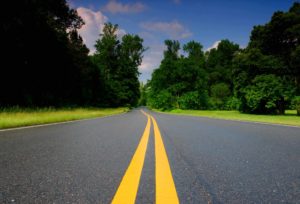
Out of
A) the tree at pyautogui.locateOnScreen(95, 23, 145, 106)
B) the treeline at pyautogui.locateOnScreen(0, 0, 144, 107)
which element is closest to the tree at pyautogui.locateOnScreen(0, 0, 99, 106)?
the treeline at pyautogui.locateOnScreen(0, 0, 144, 107)

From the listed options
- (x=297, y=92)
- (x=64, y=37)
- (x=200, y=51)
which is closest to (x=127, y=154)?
(x=64, y=37)

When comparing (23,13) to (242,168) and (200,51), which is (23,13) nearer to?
(242,168)

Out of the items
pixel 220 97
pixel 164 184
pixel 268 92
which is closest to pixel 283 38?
pixel 268 92

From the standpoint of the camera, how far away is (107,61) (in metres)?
52.3

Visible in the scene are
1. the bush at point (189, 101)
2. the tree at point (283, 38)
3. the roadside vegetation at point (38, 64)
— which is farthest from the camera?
the bush at point (189, 101)

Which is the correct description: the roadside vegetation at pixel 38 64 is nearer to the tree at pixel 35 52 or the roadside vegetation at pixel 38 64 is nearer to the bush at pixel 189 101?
the tree at pixel 35 52

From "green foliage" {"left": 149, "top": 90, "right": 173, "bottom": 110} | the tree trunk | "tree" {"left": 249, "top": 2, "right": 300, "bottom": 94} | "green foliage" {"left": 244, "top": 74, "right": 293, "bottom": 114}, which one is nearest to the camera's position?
"green foliage" {"left": 244, "top": 74, "right": 293, "bottom": 114}

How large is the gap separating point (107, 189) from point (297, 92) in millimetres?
30068

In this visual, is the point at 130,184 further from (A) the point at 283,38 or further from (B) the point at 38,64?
(A) the point at 283,38

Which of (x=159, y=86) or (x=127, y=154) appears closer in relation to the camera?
(x=127, y=154)

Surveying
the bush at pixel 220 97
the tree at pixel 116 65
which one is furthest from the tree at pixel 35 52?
the bush at pixel 220 97

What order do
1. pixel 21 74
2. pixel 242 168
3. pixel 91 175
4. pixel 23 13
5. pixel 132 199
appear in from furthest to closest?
pixel 21 74, pixel 23 13, pixel 242 168, pixel 91 175, pixel 132 199

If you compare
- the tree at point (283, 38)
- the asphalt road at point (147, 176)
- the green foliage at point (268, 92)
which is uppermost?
the tree at point (283, 38)

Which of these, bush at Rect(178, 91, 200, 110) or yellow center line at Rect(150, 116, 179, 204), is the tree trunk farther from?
yellow center line at Rect(150, 116, 179, 204)
